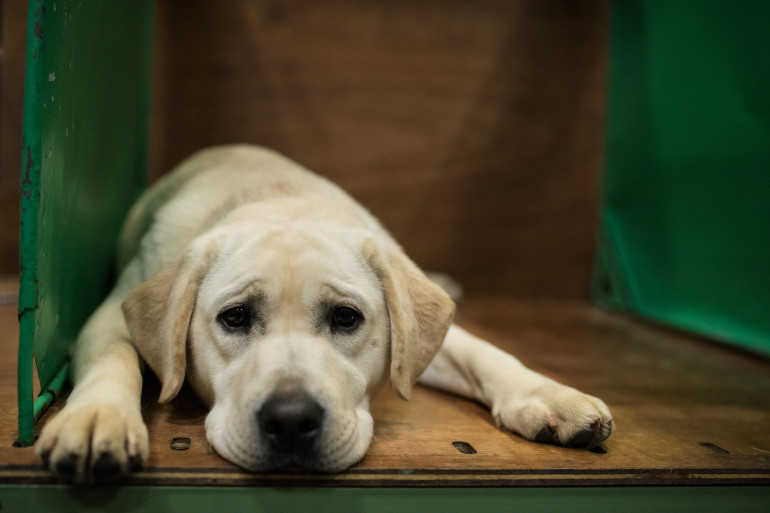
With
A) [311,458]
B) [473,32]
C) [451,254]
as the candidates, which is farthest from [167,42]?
[311,458]

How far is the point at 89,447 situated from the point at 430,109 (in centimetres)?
412

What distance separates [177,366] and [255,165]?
1.28 meters

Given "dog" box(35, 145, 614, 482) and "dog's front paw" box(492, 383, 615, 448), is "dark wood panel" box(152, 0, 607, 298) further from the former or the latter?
"dog's front paw" box(492, 383, 615, 448)

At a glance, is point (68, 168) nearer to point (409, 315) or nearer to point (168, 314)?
point (168, 314)

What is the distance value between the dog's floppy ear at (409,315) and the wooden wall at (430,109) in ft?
9.97

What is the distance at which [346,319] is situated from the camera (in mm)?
1904

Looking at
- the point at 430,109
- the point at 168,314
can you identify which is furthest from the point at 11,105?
the point at 168,314

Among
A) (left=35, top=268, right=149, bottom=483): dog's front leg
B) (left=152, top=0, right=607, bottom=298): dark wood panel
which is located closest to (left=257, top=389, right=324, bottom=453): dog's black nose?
(left=35, top=268, right=149, bottom=483): dog's front leg

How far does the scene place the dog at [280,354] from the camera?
5.07 ft

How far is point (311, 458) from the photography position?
61.7 inches

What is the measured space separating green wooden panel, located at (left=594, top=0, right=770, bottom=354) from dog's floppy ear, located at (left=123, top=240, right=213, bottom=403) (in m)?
2.87

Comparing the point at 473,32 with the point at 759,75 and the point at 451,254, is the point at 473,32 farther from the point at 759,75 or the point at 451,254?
the point at 759,75

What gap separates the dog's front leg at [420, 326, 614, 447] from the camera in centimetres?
184

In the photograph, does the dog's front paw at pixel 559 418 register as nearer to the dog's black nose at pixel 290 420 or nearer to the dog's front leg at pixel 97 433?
the dog's black nose at pixel 290 420
